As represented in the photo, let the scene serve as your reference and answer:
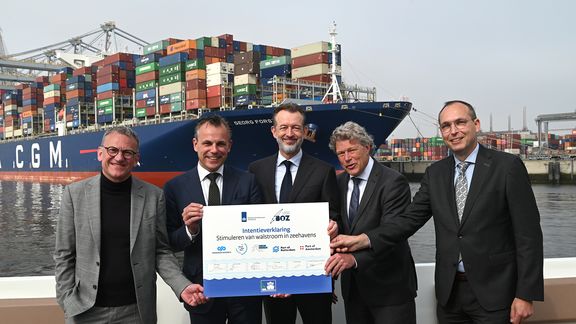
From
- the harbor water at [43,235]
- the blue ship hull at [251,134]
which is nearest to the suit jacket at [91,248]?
the harbor water at [43,235]

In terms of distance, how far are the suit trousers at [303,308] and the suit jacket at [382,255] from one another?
0.13m

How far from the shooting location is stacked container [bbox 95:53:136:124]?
30500mm

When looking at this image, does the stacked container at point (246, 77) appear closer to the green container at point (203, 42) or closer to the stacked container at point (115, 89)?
the green container at point (203, 42)

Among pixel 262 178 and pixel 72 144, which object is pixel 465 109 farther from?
pixel 72 144

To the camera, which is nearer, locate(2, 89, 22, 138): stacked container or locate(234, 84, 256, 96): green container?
locate(234, 84, 256, 96): green container

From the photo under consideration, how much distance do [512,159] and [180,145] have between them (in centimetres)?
2123

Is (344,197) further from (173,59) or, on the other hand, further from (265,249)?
(173,59)

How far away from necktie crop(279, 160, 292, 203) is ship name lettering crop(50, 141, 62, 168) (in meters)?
A: 33.6

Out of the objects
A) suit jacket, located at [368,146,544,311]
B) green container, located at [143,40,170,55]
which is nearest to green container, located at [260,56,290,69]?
green container, located at [143,40,170,55]

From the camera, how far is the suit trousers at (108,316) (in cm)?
210

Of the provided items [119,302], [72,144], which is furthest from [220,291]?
[72,144]

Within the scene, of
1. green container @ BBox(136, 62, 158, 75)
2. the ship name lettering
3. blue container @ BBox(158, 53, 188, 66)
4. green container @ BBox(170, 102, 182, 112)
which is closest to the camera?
green container @ BBox(170, 102, 182, 112)

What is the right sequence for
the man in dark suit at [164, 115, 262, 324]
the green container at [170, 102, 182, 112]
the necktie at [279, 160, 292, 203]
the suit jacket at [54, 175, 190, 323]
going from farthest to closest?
the green container at [170, 102, 182, 112], the necktie at [279, 160, 292, 203], the man in dark suit at [164, 115, 262, 324], the suit jacket at [54, 175, 190, 323]

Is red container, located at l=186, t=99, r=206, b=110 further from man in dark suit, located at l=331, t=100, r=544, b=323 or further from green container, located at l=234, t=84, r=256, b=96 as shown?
man in dark suit, located at l=331, t=100, r=544, b=323
